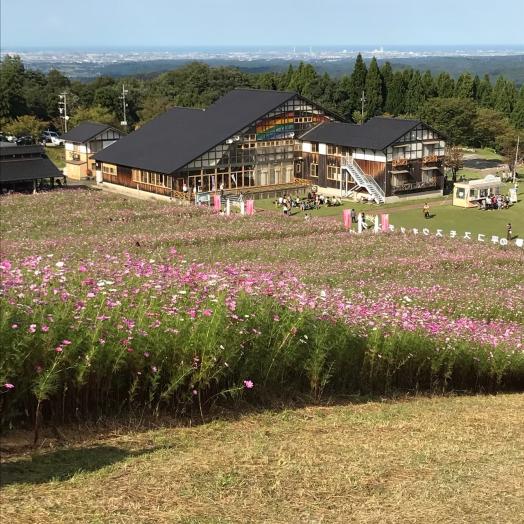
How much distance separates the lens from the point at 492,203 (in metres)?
46.8

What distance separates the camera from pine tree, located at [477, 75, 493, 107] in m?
88.2

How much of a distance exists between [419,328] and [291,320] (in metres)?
2.58

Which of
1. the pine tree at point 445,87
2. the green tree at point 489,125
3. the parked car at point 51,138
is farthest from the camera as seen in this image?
the pine tree at point 445,87

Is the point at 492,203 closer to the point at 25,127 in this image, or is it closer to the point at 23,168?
the point at 23,168

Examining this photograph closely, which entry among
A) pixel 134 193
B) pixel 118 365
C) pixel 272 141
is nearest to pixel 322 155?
pixel 272 141

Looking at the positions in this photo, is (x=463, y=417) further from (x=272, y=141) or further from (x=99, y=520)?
(x=272, y=141)

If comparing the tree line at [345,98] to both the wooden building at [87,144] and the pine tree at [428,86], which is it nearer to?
the pine tree at [428,86]

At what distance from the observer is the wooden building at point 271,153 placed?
1977 inches

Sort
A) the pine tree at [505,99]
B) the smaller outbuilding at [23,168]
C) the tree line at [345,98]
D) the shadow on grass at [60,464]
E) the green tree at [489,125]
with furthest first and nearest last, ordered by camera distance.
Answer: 1. the pine tree at [505,99]
2. the tree line at [345,98]
3. the green tree at [489,125]
4. the smaller outbuilding at [23,168]
5. the shadow on grass at [60,464]

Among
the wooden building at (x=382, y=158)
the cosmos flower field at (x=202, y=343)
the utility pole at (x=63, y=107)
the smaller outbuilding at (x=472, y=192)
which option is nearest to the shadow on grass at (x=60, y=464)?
the cosmos flower field at (x=202, y=343)

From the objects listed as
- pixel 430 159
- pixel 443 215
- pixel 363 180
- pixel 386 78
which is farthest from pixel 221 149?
pixel 386 78

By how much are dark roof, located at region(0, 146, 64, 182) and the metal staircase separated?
19.2m

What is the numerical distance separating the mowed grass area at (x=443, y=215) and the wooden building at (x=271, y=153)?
2069mm

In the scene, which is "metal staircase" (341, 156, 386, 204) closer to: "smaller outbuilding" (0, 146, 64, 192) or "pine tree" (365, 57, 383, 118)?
"smaller outbuilding" (0, 146, 64, 192)
